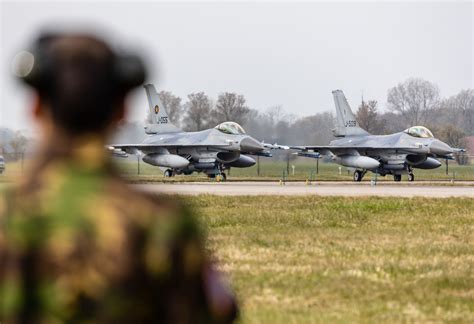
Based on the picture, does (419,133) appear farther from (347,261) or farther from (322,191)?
(347,261)

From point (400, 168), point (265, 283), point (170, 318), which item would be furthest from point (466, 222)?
point (400, 168)

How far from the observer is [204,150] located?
4941 centimetres

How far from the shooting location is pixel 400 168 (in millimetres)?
50000

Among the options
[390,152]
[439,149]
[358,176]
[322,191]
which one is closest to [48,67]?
[322,191]

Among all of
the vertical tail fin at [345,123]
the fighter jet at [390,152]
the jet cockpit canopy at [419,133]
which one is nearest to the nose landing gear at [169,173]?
the fighter jet at [390,152]

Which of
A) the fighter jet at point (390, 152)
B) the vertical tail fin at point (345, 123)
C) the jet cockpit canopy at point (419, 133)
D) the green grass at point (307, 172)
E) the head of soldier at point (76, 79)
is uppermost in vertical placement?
the vertical tail fin at point (345, 123)

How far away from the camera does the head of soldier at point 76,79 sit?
2.54 metres

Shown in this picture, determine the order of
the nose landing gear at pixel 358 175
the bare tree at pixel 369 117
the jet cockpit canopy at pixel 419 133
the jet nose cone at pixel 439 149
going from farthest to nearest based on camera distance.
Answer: the bare tree at pixel 369 117
the nose landing gear at pixel 358 175
the jet cockpit canopy at pixel 419 133
the jet nose cone at pixel 439 149

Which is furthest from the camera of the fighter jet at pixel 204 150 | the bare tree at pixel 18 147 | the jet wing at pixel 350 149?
the bare tree at pixel 18 147

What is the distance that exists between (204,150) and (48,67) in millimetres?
46872

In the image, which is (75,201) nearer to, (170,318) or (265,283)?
→ (170,318)

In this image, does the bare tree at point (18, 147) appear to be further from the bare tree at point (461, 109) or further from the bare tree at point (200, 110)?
the bare tree at point (461, 109)

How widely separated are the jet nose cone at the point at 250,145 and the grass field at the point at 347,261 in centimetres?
2349

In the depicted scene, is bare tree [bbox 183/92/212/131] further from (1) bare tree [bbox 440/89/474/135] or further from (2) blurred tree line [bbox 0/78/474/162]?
(1) bare tree [bbox 440/89/474/135]
